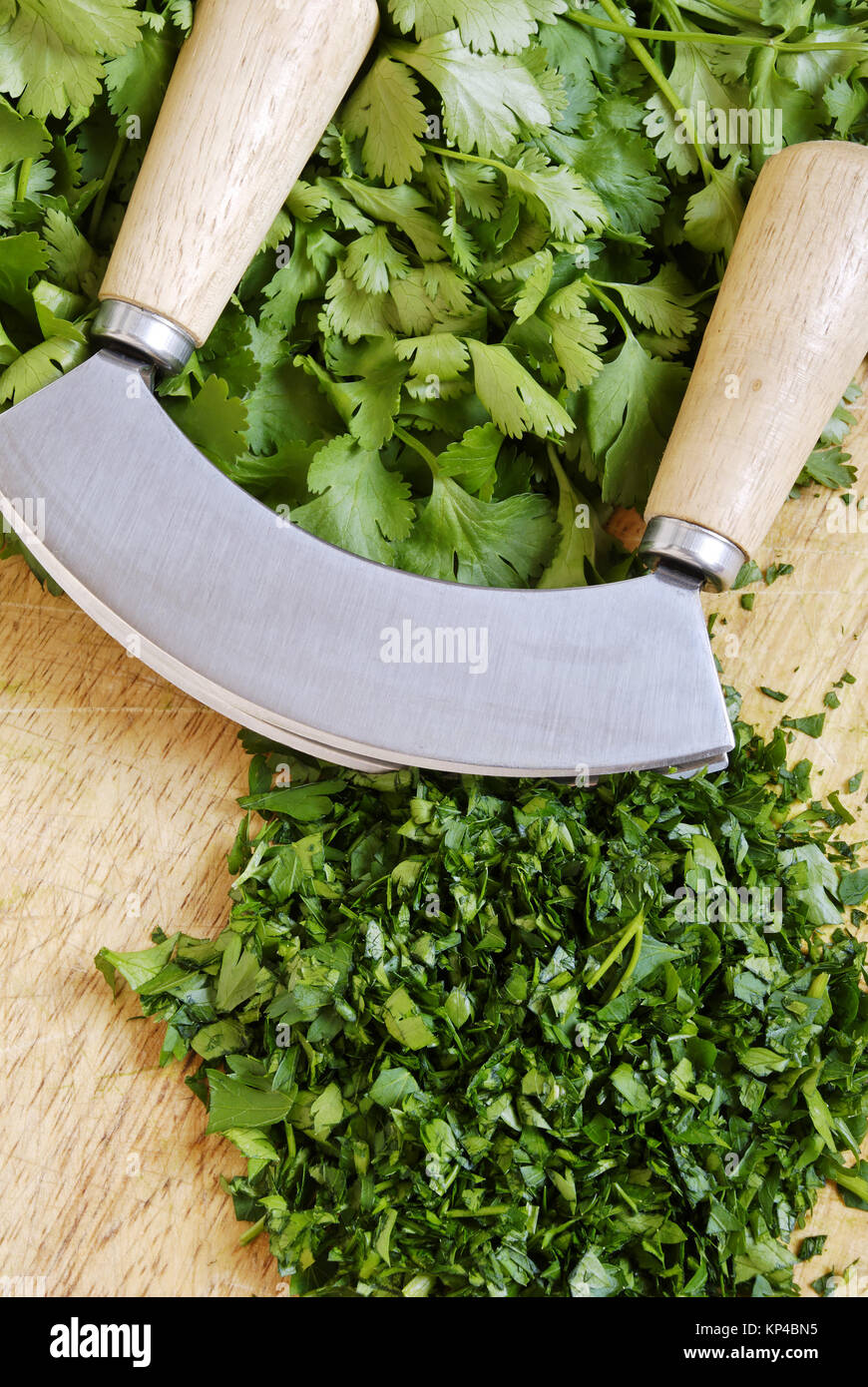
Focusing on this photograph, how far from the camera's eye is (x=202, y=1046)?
4.22 feet

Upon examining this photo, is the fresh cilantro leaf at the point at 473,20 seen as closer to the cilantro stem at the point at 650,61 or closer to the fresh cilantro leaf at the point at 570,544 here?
the cilantro stem at the point at 650,61

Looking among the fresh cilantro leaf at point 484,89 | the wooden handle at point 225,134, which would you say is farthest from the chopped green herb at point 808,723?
the wooden handle at point 225,134

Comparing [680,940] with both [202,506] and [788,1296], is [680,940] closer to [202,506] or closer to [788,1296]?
[788,1296]

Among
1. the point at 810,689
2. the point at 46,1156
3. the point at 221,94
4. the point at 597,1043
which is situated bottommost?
the point at 46,1156

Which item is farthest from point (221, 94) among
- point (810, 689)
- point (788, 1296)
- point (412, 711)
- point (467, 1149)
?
point (788, 1296)

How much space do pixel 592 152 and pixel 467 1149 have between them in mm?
1132

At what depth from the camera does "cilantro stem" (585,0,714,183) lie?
1.30 metres

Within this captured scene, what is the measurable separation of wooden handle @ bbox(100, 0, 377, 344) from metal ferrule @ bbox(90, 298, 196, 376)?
0.01 metres

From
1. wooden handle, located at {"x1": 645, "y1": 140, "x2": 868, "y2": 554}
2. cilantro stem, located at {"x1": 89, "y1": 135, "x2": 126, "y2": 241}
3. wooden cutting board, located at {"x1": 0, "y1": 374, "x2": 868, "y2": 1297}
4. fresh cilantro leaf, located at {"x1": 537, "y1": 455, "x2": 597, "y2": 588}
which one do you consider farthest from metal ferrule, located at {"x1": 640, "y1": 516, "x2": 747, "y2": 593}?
cilantro stem, located at {"x1": 89, "y1": 135, "x2": 126, "y2": 241}

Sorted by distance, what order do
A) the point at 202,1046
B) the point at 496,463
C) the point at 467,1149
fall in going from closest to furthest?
the point at 467,1149 → the point at 202,1046 → the point at 496,463

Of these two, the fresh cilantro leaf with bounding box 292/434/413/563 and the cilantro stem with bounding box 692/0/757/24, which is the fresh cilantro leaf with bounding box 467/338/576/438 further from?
the cilantro stem with bounding box 692/0/757/24

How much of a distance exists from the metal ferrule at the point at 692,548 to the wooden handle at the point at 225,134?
549 mm

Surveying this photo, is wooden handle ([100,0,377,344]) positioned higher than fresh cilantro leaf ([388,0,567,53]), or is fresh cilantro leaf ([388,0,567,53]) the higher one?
fresh cilantro leaf ([388,0,567,53])

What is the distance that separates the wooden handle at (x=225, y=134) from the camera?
1.18 meters
